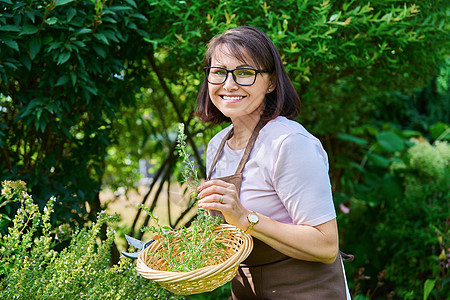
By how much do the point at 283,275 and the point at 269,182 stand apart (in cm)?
33

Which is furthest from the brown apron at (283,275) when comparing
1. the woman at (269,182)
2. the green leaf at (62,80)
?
the green leaf at (62,80)

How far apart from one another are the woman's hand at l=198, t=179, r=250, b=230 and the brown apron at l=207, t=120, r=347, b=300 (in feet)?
0.78

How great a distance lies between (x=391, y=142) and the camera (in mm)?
4523

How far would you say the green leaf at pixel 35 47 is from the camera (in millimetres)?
2195

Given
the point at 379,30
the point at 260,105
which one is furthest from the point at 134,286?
the point at 379,30

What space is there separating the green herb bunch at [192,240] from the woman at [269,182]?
0.09 metres

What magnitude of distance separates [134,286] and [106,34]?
126cm

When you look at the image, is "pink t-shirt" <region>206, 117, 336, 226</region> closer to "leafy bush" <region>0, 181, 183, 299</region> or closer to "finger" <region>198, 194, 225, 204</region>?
"finger" <region>198, 194, 225, 204</region>

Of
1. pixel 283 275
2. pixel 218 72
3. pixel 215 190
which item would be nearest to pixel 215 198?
pixel 215 190

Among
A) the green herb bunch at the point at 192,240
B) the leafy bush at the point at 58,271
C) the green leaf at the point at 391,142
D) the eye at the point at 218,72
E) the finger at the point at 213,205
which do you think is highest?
the eye at the point at 218,72

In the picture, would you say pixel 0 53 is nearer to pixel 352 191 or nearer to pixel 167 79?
pixel 167 79

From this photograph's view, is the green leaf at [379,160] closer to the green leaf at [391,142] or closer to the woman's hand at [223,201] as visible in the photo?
the green leaf at [391,142]

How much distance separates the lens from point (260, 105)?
1.79m

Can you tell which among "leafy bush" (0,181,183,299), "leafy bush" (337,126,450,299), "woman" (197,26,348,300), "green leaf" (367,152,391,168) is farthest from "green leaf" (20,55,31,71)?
"green leaf" (367,152,391,168)
